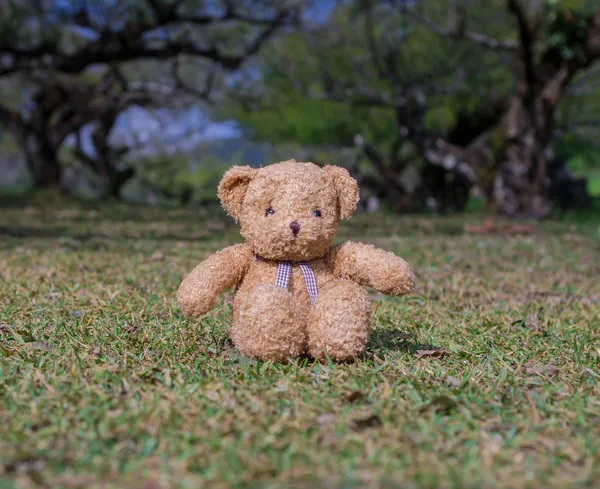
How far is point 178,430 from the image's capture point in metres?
2.32

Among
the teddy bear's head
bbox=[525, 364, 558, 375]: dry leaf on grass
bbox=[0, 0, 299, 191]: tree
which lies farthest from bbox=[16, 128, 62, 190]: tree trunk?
bbox=[525, 364, 558, 375]: dry leaf on grass

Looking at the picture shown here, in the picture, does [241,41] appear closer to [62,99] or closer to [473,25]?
[62,99]

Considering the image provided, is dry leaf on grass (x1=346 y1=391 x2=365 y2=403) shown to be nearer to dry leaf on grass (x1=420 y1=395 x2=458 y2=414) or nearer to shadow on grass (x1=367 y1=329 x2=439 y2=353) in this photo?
dry leaf on grass (x1=420 y1=395 x2=458 y2=414)

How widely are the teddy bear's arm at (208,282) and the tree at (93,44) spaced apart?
46.3 ft

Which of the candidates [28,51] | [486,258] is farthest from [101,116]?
[486,258]

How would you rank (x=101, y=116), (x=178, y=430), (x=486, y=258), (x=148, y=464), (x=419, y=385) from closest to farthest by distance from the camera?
(x=148, y=464), (x=178, y=430), (x=419, y=385), (x=486, y=258), (x=101, y=116)

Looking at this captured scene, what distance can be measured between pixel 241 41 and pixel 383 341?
673 inches

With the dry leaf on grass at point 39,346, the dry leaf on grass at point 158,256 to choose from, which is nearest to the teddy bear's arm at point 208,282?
the dry leaf on grass at point 39,346

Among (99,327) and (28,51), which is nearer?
(99,327)

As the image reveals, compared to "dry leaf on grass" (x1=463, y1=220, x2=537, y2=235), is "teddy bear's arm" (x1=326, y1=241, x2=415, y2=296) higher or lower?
higher

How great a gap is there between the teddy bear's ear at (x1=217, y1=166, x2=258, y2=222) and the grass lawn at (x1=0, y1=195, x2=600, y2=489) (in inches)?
26.9

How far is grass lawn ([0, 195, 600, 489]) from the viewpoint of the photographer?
2.01m

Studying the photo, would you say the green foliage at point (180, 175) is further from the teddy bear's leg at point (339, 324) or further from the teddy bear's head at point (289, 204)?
the teddy bear's leg at point (339, 324)

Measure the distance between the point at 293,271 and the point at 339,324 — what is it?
0.38m
